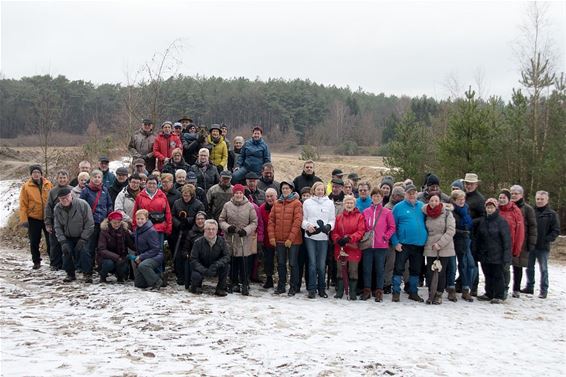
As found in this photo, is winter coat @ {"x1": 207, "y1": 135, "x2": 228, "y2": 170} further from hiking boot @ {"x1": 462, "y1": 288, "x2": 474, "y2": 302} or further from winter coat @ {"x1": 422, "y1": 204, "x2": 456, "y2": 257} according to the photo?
hiking boot @ {"x1": 462, "y1": 288, "x2": 474, "y2": 302}

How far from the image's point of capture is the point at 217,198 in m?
9.13

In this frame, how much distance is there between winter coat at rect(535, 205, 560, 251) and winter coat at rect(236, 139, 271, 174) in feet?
19.0

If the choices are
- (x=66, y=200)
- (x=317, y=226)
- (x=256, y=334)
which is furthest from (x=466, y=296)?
(x=66, y=200)

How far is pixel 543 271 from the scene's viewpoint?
9.52 metres

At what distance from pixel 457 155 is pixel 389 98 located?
226 ft

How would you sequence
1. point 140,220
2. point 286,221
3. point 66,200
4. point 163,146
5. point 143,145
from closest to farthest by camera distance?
point 140,220 < point 66,200 < point 286,221 < point 163,146 < point 143,145

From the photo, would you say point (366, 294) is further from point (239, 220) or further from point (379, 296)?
point (239, 220)

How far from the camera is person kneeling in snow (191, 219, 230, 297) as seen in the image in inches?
317

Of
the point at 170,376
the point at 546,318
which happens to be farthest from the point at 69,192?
the point at 546,318

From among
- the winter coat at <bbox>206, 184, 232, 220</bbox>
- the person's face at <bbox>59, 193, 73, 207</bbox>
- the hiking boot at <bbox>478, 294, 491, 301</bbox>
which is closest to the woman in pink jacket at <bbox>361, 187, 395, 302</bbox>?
the hiking boot at <bbox>478, 294, 491, 301</bbox>

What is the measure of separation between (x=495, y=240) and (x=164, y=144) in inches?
276

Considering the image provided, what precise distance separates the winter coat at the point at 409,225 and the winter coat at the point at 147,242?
4146 millimetres

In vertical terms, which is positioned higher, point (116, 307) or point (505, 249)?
point (505, 249)

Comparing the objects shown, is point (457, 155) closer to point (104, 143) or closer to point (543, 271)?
point (543, 271)
